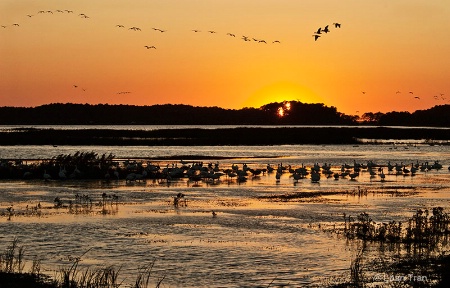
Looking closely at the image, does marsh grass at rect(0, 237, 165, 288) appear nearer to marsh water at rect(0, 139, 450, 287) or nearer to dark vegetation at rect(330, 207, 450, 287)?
marsh water at rect(0, 139, 450, 287)

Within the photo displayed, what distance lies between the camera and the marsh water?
52.5 ft

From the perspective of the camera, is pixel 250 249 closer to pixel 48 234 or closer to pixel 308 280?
pixel 308 280

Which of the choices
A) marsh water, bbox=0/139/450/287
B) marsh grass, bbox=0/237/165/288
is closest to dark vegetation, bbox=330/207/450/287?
marsh water, bbox=0/139/450/287

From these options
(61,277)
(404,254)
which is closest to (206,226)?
(404,254)

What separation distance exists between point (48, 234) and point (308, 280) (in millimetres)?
7872

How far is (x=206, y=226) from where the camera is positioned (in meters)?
21.6

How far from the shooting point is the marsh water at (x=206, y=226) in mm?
16016

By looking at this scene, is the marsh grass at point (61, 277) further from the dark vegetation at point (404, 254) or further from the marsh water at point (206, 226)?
the dark vegetation at point (404, 254)

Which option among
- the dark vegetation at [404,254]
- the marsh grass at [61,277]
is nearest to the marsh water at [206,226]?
the marsh grass at [61,277]

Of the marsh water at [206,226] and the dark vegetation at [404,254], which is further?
the marsh water at [206,226]

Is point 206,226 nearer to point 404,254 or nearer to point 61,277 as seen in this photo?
point 404,254

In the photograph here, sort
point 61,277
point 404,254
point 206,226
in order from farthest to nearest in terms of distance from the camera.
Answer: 1. point 206,226
2. point 404,254
3. point 61,277

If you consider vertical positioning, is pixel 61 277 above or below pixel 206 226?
below

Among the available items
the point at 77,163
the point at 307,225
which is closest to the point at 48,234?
the point at 307,225
